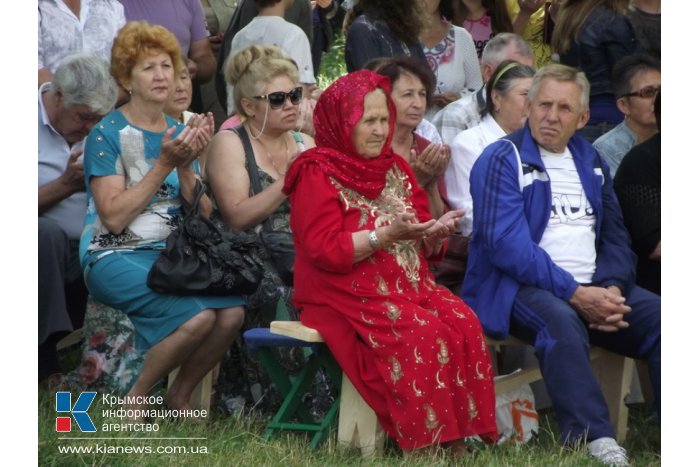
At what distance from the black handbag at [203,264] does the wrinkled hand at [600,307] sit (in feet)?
4.88

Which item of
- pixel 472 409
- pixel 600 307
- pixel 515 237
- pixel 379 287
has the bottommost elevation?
pixel 472 409

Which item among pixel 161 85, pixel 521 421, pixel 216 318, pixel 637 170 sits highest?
A: pixel 161 85

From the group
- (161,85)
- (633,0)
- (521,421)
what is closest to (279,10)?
(161,85)

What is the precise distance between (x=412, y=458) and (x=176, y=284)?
1377 millimetres

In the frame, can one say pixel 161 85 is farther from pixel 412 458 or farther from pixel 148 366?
pixel 412 458

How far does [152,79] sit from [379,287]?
1652 mm

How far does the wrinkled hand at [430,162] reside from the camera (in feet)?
21.2

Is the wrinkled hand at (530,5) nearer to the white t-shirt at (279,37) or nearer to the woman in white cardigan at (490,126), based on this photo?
the woman in white cardigan at (490,126)

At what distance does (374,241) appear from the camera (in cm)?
532

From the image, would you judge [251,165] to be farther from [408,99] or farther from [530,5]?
[530,5]

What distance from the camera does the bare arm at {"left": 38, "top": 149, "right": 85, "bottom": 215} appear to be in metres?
6.26

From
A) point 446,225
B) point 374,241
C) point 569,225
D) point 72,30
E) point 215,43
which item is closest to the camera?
point 374,241

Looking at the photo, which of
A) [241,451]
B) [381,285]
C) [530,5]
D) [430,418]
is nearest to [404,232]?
[381,285]

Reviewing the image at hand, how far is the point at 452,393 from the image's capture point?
5.41m
